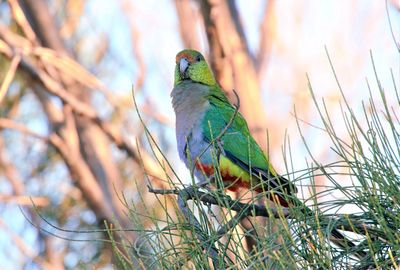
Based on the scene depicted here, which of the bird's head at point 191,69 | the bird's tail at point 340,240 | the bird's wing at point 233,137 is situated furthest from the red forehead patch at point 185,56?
the bird's tail at point 340,240

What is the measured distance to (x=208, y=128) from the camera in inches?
153

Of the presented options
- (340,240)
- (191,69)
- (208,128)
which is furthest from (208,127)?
(340,240)

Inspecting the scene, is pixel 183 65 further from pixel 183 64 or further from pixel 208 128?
pixel 208 128

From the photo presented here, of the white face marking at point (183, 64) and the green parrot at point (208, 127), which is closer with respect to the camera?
the green parrot at point (208, 127)

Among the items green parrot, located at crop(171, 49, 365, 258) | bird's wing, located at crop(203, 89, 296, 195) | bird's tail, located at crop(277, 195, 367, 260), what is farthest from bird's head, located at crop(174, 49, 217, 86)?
bird's tail, located at crop(277, 195, 367, 260)

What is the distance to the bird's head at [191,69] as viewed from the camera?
438cm

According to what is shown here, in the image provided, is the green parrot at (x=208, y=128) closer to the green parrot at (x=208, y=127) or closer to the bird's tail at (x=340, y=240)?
the green parrot at (x=208, y=127)

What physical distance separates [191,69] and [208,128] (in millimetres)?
608

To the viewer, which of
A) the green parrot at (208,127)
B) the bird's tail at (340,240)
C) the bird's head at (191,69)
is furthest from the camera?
the bird's head at (191,69)

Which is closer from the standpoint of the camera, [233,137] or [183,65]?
[233,137]

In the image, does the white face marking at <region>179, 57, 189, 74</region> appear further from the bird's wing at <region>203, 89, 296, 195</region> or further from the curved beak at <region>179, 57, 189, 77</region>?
the bird's wing at <region>203, 89, 296, 195</region>

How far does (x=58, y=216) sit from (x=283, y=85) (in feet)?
9.02

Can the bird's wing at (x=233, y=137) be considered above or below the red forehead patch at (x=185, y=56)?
below

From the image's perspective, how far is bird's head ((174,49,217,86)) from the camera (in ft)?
14.4
